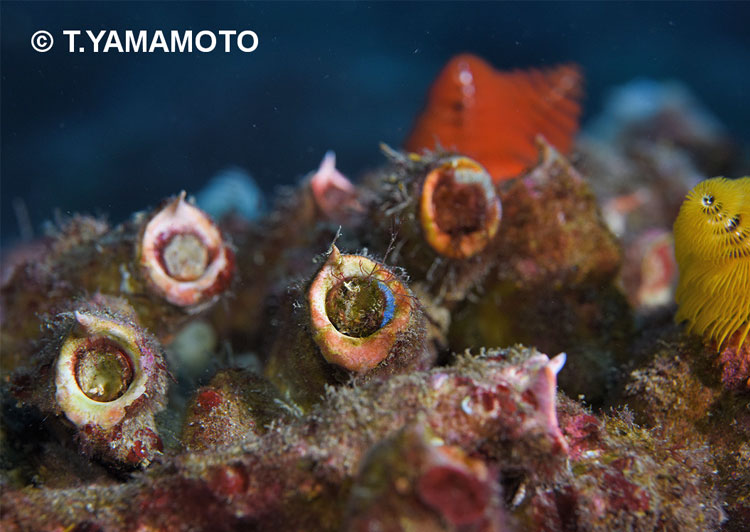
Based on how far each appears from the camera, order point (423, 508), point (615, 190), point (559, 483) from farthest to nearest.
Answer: point (615, 190)
point (559, 483)
point (423, 508)

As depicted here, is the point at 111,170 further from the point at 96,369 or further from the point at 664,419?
the point at 664,419

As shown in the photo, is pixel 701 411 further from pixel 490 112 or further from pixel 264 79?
pixel 264 79

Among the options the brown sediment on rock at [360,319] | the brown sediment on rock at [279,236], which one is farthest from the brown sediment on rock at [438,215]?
the brown sediment on rock at [279,236]

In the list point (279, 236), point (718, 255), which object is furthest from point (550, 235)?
point (279, 236)

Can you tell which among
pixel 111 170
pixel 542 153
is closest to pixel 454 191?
pixel 542 153

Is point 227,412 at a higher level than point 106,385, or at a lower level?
lower

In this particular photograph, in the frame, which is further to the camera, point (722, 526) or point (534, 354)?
point (722, 526)

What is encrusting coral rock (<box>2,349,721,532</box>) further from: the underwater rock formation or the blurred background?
the blurred background
